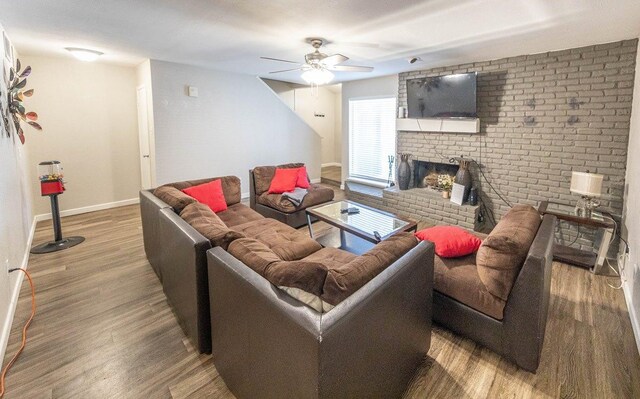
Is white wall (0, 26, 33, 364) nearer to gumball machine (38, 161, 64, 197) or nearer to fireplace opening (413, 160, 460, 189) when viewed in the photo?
gumball machine (38, 161, 64, 197)

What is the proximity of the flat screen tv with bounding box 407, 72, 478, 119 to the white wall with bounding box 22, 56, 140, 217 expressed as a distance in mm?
4650

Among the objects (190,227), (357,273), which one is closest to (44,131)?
(190,227)

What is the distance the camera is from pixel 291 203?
13.7 ft

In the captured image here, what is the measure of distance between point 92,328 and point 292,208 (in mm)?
2425

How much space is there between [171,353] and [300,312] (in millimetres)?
1338

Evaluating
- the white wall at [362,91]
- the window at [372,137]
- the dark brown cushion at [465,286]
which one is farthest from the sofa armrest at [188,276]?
the white wall at [362,91]

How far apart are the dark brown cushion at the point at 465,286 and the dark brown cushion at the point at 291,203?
2.25 metres

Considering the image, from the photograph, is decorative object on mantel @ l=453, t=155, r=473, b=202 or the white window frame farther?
the white window frame

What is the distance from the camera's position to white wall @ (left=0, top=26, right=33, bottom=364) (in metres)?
2.22

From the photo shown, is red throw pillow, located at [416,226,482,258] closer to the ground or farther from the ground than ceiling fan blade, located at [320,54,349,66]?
closer to the ground

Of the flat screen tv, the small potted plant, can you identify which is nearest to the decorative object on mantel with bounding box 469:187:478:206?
the small potted plant

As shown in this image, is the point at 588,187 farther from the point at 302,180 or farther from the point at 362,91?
the point at 362,91

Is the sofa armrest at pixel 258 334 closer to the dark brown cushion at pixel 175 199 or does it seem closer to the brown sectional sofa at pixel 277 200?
the dark brown cushion at pixel 175 199

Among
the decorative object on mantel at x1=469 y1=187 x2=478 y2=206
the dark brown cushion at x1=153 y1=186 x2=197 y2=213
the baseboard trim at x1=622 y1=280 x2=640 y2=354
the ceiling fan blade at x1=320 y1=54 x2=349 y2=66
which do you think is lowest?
the baseboard trim at x1=622 y1=280 x2=640 y2=354
